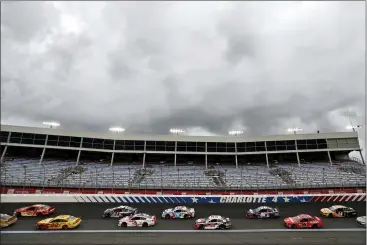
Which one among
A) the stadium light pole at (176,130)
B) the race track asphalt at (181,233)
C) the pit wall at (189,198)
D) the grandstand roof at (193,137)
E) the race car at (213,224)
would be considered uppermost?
the stadium light pole at (176,130)

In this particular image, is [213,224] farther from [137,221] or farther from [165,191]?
[165,191]

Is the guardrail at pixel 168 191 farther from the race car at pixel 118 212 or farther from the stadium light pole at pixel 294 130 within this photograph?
the stadium light pole at pixel 294 130

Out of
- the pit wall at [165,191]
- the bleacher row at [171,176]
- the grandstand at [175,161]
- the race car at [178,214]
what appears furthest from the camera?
the grandstand at [175,161]

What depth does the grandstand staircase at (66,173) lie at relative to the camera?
34.8 m

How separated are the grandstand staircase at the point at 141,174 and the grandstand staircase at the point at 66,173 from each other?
9123 mm

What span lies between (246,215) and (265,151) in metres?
24.8

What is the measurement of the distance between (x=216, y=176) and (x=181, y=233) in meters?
19.9

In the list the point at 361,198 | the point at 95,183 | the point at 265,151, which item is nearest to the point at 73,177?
the point at 95,183

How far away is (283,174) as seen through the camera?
39531 mm

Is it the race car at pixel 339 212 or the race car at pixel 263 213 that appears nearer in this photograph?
the race car at pixel 263 213

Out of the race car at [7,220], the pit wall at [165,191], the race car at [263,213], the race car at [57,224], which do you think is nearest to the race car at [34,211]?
the race car at [7,220]

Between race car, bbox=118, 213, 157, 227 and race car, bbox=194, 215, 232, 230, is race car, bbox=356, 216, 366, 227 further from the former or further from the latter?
race car, bbox=118, 213, 157, 227

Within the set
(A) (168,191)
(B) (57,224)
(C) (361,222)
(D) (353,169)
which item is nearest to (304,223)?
(C) (361,222)

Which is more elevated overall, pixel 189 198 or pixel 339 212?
pixel 189 198
